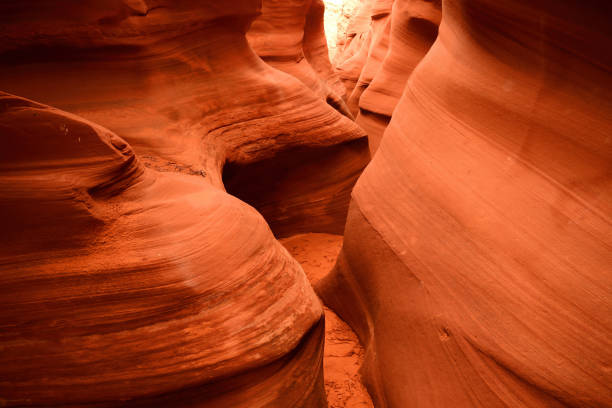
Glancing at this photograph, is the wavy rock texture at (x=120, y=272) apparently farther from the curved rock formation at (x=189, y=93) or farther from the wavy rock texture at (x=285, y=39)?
the wavy rock texture at (x=285, y=39)

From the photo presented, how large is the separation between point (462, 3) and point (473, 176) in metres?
0.76

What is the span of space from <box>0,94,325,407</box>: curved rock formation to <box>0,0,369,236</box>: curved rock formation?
64 cm

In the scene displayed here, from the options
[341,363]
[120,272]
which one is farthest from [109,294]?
[341,363]

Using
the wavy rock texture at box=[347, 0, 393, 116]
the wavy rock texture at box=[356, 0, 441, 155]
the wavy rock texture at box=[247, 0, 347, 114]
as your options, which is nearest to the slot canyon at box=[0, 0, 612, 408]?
the wavy rock texture at box=[356, 0, 441, 155]

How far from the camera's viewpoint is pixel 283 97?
3170mm

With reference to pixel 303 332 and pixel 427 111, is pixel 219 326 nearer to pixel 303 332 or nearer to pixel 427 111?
pixel 303 332

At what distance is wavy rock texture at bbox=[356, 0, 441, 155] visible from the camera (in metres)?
4.18

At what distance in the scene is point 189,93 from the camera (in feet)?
8.92

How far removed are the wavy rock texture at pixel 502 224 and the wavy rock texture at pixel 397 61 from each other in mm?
2082

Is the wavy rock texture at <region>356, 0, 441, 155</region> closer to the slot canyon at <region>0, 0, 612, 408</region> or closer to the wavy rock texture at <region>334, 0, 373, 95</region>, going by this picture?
the slot canyon at <region>0, 0, 612, 408</region>

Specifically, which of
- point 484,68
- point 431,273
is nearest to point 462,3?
point 484,68

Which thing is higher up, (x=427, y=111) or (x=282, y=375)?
(x=427, y=111)

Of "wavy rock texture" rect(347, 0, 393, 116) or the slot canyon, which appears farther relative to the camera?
"wavy rock texture" rect(347, 0, 393, 116)

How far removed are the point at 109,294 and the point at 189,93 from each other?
1.57m
